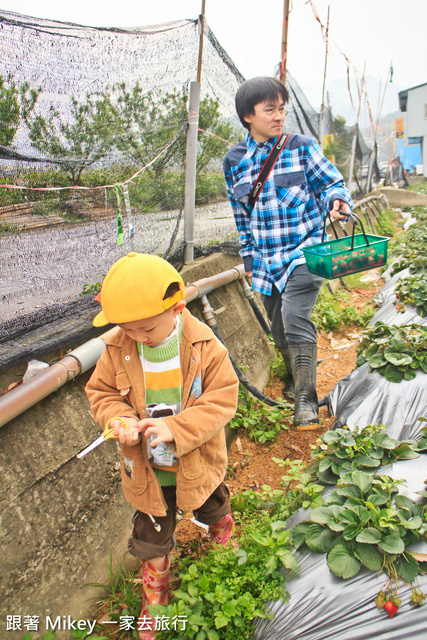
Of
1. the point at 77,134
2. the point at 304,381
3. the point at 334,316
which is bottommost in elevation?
the point at 334,316

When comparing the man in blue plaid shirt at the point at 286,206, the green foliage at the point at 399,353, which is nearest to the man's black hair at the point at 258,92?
the man in blue plaid shirt at the point at 286,206

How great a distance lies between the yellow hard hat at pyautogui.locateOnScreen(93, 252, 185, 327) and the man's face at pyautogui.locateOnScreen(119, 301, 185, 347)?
0.17 feet

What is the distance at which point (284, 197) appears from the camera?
325 cm

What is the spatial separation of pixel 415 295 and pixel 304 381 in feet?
4.10

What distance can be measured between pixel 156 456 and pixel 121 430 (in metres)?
0.39

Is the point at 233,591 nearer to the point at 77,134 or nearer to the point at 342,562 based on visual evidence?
the point at 342,562

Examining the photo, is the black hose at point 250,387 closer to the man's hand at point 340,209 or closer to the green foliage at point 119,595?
the man's hand at point 340,209

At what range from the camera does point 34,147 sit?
93.0 inches

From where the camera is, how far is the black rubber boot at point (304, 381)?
339 cm

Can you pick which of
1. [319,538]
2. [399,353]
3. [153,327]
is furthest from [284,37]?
[319,538]

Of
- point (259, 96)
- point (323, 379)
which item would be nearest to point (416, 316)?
point (323, 379)

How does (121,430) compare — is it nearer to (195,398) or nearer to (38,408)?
(195,398)

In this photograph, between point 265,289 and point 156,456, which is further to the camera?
point 265,289

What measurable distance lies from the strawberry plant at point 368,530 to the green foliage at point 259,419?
5.04ft
